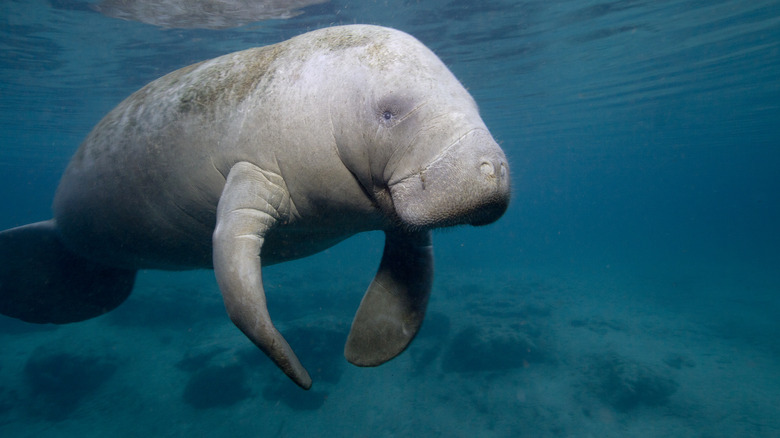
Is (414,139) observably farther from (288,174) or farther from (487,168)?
(288,174)

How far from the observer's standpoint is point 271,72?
7.77ft

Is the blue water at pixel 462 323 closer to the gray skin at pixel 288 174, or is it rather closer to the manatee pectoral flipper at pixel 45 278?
the gray skin at pixel 288 174

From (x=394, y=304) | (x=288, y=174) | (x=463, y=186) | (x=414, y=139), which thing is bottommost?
(x=394, y=304)

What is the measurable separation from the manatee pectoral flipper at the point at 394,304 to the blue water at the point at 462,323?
0.71 metres

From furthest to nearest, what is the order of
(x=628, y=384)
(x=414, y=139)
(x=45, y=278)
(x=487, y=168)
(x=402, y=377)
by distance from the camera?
(x=402, y=377) → (x=628, y=384) → (x=45, y=278) → (x=414, y=139) → (x=487, y=168)

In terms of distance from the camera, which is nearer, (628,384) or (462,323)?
(628,384)

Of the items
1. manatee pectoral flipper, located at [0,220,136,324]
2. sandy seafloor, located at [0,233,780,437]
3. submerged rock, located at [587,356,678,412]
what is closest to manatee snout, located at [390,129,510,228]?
manatee pectoral flipper, located at [0,220,136,324]

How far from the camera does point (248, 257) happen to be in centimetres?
191

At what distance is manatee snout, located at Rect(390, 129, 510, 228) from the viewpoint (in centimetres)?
158

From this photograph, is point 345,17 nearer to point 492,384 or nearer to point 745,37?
point 492,384

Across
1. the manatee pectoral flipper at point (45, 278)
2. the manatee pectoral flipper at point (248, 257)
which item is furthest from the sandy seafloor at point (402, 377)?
the manatee pectoral flipper at point (248, 257)

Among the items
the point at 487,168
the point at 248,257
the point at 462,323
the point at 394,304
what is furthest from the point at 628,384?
the point at 248,257

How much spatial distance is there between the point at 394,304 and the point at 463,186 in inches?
66.6

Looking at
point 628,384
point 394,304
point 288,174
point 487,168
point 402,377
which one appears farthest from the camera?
point 402,377
